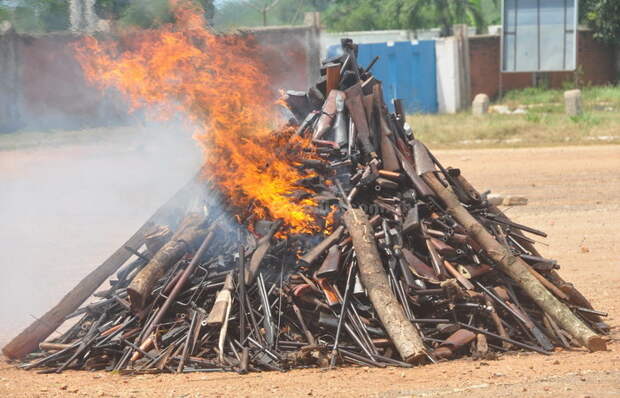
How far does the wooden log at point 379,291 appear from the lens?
6.42 meters

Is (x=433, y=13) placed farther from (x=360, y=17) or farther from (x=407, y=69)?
(x=407, y=69)

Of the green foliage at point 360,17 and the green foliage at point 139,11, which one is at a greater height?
the green foliage at point 139,11

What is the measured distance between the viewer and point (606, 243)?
36.4 feet

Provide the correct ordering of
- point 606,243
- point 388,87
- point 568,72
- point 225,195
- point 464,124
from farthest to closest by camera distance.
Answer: point 568,72 < point 388,87 < point 464,124 < point 606,243 < point 225,195

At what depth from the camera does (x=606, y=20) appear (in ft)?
94.3

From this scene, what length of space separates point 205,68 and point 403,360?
11.8 feet

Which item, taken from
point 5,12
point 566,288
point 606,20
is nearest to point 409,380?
point 566,288

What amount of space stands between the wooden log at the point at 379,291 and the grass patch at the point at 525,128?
1352 centimetres

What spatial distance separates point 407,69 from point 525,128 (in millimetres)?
6297

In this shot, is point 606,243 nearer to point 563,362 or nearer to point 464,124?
point 563,362

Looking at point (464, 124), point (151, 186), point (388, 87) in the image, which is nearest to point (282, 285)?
point (151, 186)

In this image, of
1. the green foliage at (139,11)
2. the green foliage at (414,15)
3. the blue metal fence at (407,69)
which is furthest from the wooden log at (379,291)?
the green foliage at (414,15)

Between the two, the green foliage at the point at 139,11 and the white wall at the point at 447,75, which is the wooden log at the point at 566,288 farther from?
the white wall at the point at 447,75

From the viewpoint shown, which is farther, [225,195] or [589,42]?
[589,42]
